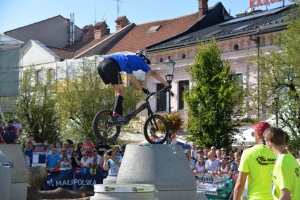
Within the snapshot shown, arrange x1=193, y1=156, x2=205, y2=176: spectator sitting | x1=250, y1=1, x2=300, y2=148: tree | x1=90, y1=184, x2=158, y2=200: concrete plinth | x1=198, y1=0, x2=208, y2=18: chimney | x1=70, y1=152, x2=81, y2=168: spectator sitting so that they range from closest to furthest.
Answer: x1=90, y1=184, x2=158, y2=200: concrete plinth → x1=193, y1=156, x2=205, y2=176: spectator sitting → x1=70, y1=152, x2=81, y2=168: spectator sitting → x1=250, y1=1, x2=300, y2=148: tree → x1=198, y1=0, x2=208, y2=18: chimney

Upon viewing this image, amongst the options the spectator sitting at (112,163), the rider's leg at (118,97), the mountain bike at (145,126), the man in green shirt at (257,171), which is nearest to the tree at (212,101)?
the spectator sitting at (112,163)

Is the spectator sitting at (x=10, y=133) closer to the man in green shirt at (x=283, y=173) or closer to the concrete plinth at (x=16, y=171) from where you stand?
the concrete plinth at (x=16, y=171)

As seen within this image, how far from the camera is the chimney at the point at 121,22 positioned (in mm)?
52062

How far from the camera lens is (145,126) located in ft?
41.6

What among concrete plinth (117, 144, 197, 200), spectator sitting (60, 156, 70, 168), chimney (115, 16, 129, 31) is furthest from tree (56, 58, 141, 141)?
concrete plinth (117, 144, 197, 200)

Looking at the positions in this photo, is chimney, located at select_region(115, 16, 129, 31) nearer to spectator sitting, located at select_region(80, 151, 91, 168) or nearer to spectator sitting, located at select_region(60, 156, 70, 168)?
spectator sitting, located at select_region(60, 156, 70, 168)

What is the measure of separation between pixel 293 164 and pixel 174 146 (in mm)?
4781

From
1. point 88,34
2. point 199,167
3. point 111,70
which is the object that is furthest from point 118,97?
point 88,34

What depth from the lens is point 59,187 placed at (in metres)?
18.1

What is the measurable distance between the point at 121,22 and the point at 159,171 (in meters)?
42.1

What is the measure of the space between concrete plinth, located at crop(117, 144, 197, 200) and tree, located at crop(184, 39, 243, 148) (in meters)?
15.2

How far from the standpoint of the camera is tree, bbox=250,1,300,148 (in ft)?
74.5

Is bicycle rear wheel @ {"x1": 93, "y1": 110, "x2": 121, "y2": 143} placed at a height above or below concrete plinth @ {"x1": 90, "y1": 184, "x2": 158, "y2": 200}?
above

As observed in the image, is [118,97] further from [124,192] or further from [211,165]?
[211,165]
